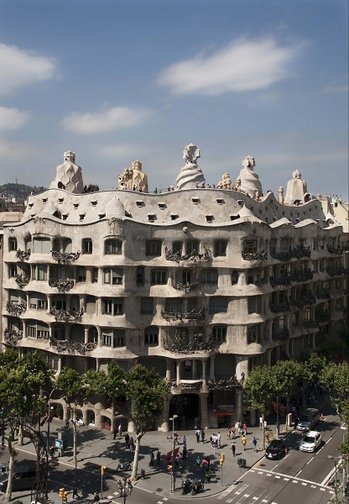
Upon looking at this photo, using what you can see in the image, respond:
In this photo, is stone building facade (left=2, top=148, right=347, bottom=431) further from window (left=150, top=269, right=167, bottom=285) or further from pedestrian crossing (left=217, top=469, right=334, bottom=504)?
pedestrian crossing (left=217, top=469, right=334, bottom=504)

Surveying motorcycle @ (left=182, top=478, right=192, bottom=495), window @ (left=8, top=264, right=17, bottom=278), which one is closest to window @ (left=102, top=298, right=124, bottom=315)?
window @ (left=8, top=264, right=17, bottom=278)

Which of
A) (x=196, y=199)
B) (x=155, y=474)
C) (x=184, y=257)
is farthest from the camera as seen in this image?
(x=196, y=199)

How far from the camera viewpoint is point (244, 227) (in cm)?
Answer: 6147

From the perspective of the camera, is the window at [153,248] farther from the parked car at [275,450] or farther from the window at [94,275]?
the parked car at [275,450]

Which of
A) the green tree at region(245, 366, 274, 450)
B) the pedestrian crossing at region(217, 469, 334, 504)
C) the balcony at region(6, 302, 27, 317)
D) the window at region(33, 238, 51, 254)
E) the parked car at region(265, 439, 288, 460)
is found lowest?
the pedestrian crossing at region(217, 469, 334, 504)

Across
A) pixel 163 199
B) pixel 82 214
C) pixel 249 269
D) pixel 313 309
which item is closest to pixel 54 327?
pixel 82 214

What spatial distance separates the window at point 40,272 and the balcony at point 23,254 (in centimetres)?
189

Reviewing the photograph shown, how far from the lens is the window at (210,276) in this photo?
61969 millimetres

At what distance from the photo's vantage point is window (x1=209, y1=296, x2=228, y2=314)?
62.0 meters

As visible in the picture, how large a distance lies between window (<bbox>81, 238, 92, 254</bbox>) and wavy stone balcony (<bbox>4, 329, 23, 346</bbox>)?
14.5m

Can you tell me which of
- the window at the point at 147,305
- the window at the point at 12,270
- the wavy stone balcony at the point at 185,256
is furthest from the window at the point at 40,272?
the wavy stone balcony at the point at 185,256

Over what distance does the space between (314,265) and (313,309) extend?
673cm

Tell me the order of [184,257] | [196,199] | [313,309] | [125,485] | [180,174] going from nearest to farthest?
[125,485] → [184,257] → [196,199] → [180,174] → [313,309]

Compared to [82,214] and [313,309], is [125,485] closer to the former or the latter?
[82,214]
